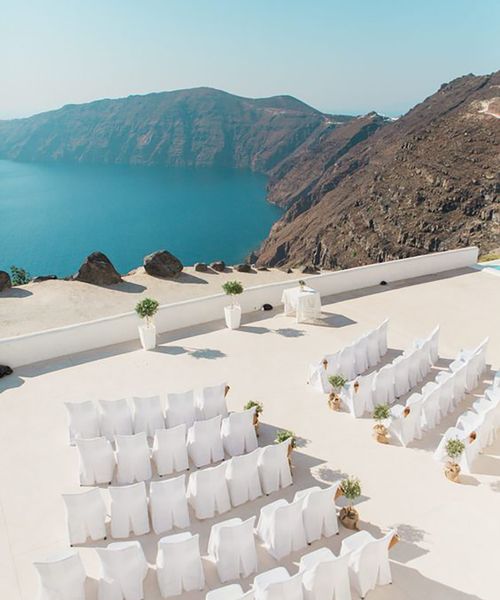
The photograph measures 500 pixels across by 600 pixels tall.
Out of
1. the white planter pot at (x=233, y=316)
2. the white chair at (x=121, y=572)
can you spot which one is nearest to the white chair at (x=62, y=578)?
the white chair at (x=121, y=572)

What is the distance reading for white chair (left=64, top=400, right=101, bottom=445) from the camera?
8180 mm

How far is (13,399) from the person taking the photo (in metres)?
9.75

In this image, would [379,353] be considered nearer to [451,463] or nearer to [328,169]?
[451,463]

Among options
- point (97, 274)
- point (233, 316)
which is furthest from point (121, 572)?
point (97, 274)

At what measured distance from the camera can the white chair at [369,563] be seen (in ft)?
18.2

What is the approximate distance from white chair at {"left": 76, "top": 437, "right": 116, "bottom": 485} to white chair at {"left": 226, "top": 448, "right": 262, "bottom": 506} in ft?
5.80

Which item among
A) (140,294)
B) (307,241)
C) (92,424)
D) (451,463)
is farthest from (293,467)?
(307,241)

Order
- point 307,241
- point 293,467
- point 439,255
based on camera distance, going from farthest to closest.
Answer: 1. point 307,241
2. point 439,255
3. point 293,467

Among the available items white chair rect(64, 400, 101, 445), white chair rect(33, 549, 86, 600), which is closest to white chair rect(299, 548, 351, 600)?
white chair rect(33, 549, 86, 600)

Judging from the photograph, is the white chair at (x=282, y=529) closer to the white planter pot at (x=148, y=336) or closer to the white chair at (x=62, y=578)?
the white chair at (x=62, y=578)

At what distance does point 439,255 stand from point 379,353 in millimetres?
6821

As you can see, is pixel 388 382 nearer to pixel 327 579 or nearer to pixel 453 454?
pixel 453 454

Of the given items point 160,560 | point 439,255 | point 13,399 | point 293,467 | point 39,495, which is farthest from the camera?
point 439,255

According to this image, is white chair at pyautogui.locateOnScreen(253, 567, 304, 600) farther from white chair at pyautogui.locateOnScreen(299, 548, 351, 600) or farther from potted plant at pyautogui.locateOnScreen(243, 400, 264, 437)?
potted plant at pyautogui.locateOnScreen(243, 400, 264, 437)
